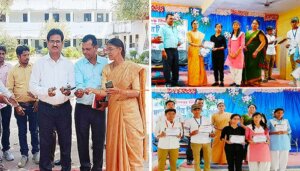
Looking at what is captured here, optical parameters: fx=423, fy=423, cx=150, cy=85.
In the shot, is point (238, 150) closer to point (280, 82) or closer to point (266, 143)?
point (266, 143)

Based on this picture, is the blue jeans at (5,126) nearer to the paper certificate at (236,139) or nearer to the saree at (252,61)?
the paper certificate at (236,139)

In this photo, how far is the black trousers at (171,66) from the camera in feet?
10.4

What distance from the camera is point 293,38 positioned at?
3.32m

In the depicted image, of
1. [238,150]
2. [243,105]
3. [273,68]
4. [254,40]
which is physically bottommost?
[238,150]

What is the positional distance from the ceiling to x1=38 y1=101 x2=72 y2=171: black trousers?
1.12 metres

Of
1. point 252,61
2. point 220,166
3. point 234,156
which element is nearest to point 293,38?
point 252,61

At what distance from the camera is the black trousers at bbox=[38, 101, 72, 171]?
2.92 metres

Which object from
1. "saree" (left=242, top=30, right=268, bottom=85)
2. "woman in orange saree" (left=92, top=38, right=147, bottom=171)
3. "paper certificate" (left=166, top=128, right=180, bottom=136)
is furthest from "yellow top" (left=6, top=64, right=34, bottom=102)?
"saree" (left=242, top=30, right=268, bottom=85)

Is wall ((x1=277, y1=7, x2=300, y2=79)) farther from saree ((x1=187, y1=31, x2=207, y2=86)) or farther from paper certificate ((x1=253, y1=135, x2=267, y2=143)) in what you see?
saree ((x1=187, y1=31, x2=207, y2=86))

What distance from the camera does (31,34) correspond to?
9.48 feet

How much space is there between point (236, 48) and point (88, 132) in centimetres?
131

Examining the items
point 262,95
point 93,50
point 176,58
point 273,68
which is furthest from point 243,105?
point 93,50

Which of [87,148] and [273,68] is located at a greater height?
[273,68]

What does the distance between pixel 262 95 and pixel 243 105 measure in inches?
6.9
